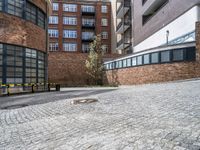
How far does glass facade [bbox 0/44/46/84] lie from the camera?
637 inches

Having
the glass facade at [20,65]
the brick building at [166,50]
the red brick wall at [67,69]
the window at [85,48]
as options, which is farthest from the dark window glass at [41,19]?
the window at [85,48]

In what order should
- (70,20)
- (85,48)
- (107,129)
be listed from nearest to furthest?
(107,129), (70,20), (85,48)

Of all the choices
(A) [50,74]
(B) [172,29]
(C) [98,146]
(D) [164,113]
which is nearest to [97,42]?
(A) [50,74]

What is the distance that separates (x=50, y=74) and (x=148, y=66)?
1945cm

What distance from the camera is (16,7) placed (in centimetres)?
1742

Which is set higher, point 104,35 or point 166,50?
point 104,35

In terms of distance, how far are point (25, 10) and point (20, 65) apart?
541 cm

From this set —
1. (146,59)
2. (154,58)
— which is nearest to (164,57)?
(154,58)

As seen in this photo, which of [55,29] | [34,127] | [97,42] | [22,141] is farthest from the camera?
[55,29]

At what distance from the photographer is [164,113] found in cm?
642

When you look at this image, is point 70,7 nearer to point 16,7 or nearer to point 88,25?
point 88,25

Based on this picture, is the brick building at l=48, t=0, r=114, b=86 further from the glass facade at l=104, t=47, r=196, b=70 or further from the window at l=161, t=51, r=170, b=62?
the window at l=161, t=51, r=170, b=62

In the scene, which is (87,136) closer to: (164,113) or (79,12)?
(164,113)

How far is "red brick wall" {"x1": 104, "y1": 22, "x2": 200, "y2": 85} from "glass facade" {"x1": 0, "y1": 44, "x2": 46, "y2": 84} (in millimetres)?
10969
